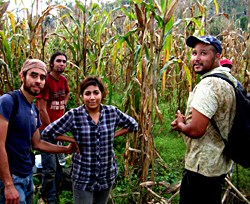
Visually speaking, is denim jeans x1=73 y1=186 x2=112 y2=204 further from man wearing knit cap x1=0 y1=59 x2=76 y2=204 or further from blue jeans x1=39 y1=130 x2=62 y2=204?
blue jeans x1=39 y1=130 x2=62 y2=204

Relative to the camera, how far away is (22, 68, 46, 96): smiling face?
1.63m

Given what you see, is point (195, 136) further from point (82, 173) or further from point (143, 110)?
point (82, 173)

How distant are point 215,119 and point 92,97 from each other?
971 millimetres

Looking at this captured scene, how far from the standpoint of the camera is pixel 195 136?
1465 mm

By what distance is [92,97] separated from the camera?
1711 millimetres

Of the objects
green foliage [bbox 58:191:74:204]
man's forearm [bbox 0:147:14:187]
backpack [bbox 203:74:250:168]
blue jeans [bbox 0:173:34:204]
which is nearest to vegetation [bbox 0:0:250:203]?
green foliage [bbox 58:191:74:204]

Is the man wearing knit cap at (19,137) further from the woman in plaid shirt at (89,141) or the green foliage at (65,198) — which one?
the green foliage at (65,198)

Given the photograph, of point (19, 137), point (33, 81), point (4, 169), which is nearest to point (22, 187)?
point (4, 169)

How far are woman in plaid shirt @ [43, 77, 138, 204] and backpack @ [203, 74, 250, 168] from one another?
0.88 meters

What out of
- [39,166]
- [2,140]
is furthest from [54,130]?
[39,166]

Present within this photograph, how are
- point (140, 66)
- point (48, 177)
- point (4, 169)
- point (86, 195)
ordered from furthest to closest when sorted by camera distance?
1. point (48, 177)
2. point (140, 66)
3. point (86, 195)
4. point (4, 169)

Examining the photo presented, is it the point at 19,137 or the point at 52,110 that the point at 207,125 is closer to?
the point at 19,137

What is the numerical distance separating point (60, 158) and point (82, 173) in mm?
1106

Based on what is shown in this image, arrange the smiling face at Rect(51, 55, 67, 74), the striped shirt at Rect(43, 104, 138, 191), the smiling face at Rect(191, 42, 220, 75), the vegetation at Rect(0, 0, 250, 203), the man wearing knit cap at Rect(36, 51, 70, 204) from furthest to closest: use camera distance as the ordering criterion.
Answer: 1. the smiling face at Rect(51, 55, 67, 74)
2. the man wearing knit cap at Rect(36, 51, 70, 204)
3. the vegetation at Rect(0, 0, 250, 203)
4. the striped shirt at Rect(43, 104, 138, 191)
5. the smiling face at Rect(191, 42, 220, 75)
